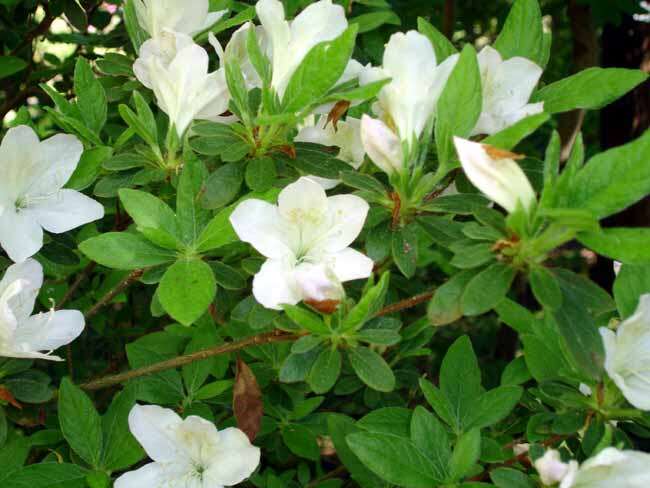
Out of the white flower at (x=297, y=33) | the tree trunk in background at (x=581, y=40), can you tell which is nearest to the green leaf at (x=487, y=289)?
the white flower at (x=297, y=33)

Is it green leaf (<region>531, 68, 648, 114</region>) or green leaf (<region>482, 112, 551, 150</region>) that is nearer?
green leaf (<region>482, 112, 551, 150</region>)

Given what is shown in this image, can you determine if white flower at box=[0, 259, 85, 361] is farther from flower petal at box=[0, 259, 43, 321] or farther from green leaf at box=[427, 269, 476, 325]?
green leaf at box=[427, 269, 476, 325]

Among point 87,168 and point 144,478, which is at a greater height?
point 87,168

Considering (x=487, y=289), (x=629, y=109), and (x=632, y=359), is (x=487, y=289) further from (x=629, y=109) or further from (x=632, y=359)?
(x=629, y=109)

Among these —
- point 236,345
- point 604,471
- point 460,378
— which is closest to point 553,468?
point 604,471

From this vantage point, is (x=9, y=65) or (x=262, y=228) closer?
(x=262, y=228)

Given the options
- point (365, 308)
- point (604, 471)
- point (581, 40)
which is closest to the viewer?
point (604, 471)

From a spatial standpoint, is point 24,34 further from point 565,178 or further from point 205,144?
point 565,178

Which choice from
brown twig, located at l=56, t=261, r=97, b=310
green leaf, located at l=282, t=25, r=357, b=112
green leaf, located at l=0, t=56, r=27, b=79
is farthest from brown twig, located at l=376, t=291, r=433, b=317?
green leaf, located at l=0, t=56, r=27, b=79
